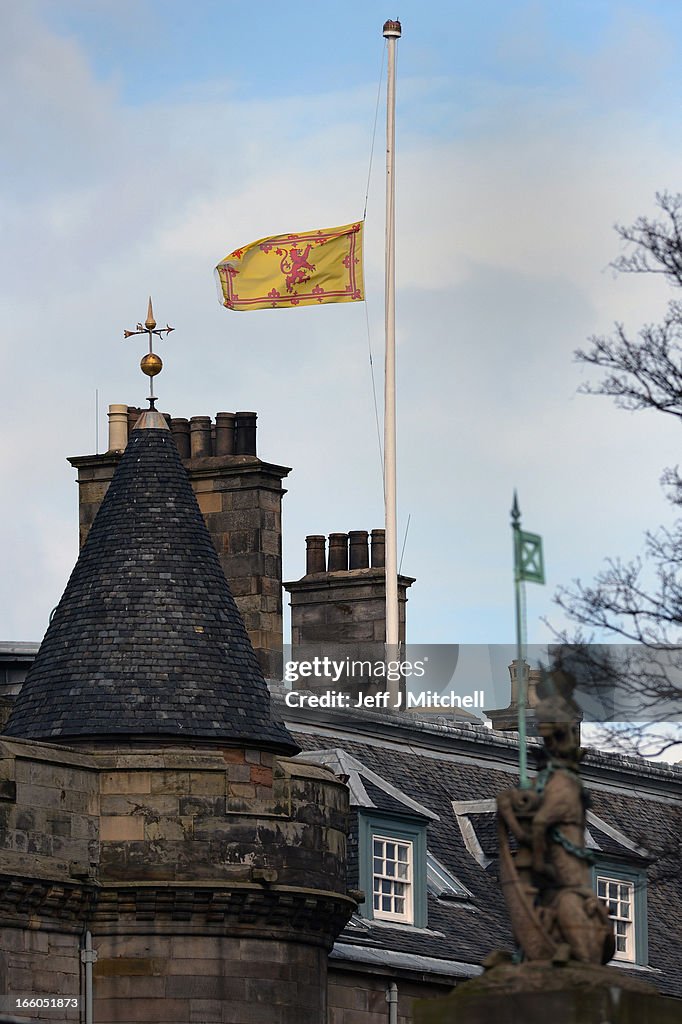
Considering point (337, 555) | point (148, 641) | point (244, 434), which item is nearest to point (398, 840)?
point (148, 641)

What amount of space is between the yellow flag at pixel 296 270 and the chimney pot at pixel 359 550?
4266 mm

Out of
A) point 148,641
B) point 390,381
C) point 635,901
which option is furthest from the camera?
point 390,381

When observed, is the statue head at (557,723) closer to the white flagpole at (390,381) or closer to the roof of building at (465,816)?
the roof of building at (465,816)

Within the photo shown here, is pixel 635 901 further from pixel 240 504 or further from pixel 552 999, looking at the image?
pixel 552 999

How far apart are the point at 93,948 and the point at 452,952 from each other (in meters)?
7.67

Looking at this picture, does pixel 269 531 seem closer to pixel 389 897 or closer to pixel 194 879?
pixel 389 897

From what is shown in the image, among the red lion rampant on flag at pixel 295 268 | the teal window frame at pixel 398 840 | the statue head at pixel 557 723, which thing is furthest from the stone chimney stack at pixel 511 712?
the statue head at pixel 557 723

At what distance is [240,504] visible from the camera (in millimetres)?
43625

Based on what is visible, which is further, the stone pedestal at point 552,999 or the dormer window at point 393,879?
the dormer window at point 393,879

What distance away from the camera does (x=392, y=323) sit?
160ft

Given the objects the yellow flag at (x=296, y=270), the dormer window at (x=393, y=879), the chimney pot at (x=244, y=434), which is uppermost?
the yellow flag at (x=296, y=270)

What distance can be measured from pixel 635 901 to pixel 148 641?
1261cm

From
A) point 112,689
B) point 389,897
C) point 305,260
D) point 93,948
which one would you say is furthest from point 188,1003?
point 305,260

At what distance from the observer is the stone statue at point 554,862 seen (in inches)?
689
